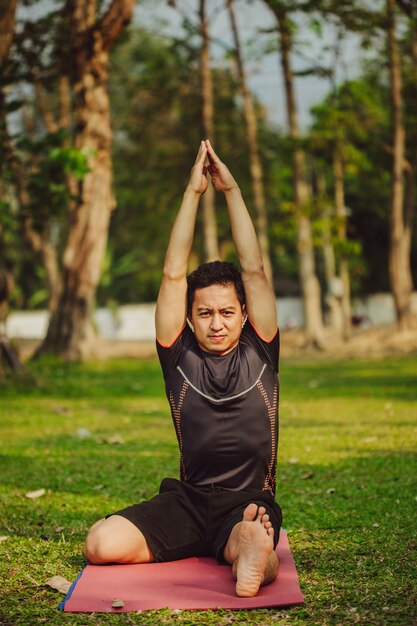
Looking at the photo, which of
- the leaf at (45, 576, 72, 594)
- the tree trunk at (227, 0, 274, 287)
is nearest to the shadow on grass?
the leaf at (45, 576, 72, 594)

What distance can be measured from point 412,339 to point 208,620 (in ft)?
63.7

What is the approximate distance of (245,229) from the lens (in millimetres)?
4434

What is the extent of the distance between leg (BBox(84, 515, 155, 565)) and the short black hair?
102 cm

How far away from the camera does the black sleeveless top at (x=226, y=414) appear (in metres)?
4.25

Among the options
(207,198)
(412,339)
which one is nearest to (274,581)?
(412,339)

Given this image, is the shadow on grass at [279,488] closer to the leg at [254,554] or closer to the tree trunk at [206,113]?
the leg at [254,554]

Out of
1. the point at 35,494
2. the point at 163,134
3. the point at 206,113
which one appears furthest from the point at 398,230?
the point at 35,494

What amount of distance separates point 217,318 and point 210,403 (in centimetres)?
39

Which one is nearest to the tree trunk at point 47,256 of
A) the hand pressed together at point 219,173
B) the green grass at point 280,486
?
the green grass at point 280,486

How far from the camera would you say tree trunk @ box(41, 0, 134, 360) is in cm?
1521

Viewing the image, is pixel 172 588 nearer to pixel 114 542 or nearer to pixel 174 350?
pixel 114 542

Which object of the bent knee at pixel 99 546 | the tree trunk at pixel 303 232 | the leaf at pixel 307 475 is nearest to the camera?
the bent knee at pixel 99 546

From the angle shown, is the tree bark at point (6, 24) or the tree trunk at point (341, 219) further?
the tree trunk at point (341, 219)

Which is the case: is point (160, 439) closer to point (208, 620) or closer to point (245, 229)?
point (245, 229)
